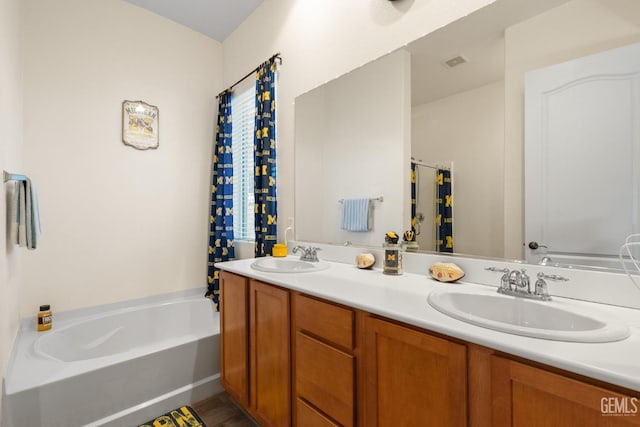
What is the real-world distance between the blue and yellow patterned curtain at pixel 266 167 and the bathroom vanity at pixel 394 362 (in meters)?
0.52

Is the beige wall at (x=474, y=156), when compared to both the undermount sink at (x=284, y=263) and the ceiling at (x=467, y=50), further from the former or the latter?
the undermount sink at (x=284, y=263)

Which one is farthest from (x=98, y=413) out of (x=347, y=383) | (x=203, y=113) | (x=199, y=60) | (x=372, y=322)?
(x=199, y=60)

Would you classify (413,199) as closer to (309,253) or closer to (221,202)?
(309,253)

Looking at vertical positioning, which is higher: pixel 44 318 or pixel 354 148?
pixel 354 148

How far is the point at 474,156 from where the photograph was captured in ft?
4.24

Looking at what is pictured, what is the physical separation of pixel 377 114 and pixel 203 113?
2013 millimetres

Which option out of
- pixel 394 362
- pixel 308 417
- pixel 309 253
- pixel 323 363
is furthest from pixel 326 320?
pixel 309 253

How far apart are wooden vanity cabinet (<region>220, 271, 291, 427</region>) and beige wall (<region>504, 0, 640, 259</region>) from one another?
41.4 inches

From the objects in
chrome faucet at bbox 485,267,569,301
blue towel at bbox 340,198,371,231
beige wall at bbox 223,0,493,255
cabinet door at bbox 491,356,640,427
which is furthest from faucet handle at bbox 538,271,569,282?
blue towel at bbox 340,198,371,231

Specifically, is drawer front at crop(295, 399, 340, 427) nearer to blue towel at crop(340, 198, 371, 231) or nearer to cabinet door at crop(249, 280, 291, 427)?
cabinet door at crop(249, 280, 291, 427)

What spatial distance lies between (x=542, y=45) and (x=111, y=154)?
2.89 metres

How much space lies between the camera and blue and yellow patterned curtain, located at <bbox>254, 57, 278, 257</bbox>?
7.18ft

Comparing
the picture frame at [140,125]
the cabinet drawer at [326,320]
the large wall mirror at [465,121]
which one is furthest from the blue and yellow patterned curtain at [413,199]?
the picture frame at [140,125]

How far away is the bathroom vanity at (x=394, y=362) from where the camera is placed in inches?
23.5
